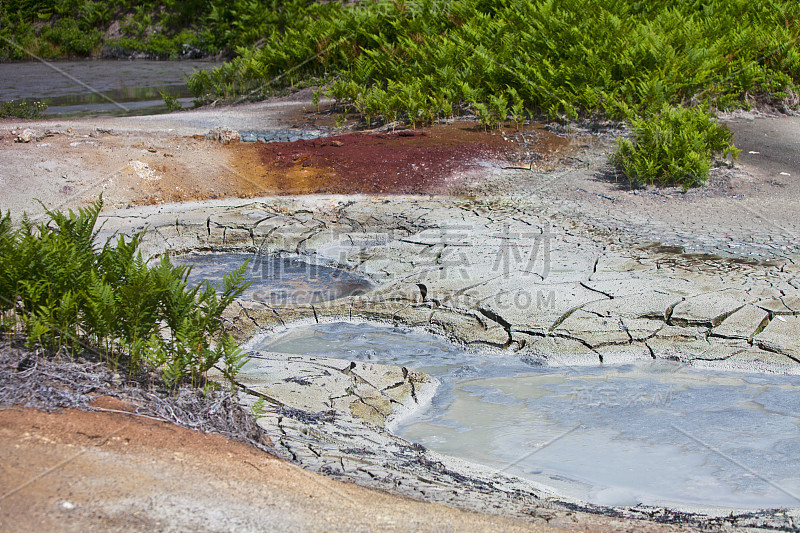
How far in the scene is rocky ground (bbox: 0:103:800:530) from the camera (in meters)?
3.88

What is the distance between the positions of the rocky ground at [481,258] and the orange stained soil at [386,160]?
0.09m

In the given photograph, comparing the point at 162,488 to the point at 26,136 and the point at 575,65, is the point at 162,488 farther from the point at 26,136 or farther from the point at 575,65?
the point at 575,65

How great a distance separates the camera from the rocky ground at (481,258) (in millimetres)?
3881

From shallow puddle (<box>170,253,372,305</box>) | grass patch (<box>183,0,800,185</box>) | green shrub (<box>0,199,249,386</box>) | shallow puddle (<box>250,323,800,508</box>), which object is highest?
grass patch (<box>183,0,800,185</box>)

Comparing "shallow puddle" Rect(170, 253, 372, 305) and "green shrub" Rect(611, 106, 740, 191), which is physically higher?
"green shrub" Rect(611, 106, 740, 191)

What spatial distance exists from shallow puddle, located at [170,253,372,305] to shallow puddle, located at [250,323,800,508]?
33.8 inches

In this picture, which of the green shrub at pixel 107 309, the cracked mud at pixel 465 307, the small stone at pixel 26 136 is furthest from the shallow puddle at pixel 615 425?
the small stone at pixel 26 136

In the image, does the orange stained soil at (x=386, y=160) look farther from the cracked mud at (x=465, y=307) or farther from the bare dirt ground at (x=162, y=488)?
the bare dirt ground at (x=162, y=488)

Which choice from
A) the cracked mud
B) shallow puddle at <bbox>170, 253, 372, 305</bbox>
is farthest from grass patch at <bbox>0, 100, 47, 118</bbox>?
shallow puddle at <bbox>170, 253, 372, 305</bbox>

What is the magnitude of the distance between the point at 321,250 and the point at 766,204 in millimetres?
4741

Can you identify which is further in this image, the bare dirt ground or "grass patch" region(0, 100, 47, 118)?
"grass patch" region(0, 100, 47, 118)

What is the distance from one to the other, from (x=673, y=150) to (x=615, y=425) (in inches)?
207

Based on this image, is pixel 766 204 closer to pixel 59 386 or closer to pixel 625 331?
pixel 625 331

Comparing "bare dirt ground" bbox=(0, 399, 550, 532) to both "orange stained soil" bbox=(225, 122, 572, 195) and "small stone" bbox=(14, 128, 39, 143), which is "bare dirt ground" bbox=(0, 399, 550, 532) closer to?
"orange stained soil" bbox=(225, 122, 572, 195)
